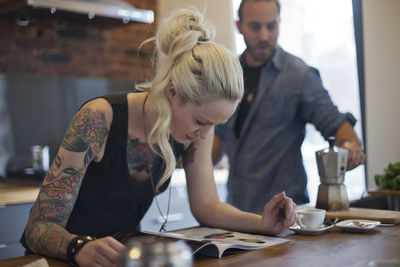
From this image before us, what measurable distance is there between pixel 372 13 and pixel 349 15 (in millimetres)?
151

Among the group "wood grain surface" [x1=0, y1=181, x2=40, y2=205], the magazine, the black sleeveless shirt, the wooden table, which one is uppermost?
the black sleeveless shirt

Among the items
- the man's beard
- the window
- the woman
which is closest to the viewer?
the woman

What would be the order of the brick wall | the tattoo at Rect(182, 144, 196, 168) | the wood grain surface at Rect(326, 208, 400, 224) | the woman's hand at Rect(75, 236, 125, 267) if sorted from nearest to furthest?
1. the woman's hand at Rect(75, 236, 125, 267)
2. the wood grain surface at Rect(326, 208, 400, 224)
3. the tattoo at Rect(182, 144, 196, 168)
4. the brick wall

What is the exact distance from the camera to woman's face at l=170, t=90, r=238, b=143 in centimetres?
157

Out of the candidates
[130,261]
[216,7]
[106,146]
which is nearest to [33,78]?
[216,7]

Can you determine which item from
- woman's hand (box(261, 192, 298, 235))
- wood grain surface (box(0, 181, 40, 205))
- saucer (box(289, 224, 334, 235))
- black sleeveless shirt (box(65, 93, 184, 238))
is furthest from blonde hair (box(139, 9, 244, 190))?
wood grain surface (box(0, 181, 40, 205))

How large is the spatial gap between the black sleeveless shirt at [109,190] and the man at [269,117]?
95 cm

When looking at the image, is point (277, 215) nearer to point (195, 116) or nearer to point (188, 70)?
point (195, 116)

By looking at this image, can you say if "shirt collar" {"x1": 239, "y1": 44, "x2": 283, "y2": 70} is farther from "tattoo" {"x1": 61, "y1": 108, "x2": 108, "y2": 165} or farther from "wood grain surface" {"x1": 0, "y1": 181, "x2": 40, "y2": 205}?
"wood grain surface" {"x1": 0, "y1": 181, "x2": 40, "y2": 205}

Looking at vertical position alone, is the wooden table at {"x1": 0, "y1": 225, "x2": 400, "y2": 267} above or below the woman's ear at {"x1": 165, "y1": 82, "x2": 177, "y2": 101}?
below

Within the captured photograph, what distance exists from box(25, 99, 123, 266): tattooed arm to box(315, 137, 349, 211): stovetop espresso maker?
832 millimetres

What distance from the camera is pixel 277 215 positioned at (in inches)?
61.4

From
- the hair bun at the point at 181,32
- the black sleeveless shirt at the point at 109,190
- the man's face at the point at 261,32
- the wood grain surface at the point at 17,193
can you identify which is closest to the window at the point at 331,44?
the man's face at the point at 261,32

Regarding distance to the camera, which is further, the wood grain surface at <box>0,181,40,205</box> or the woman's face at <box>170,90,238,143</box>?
the wood grain surface at <box>0,181,40,205</box>
